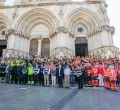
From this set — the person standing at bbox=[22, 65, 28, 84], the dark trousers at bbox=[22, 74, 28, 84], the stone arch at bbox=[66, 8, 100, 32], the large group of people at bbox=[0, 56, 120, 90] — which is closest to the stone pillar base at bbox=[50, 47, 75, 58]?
the stone arch at bbox=[66, 8, 100, 32]

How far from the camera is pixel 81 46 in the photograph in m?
20.3

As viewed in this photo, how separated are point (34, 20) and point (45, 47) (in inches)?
160

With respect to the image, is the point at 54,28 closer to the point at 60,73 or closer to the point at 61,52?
the point at 61,52

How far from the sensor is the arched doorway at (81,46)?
20.0 m

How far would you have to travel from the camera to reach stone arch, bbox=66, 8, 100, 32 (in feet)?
63.1

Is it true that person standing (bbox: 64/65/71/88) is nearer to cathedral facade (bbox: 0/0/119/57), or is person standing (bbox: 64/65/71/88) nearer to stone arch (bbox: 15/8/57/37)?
cathedral facade (bbox: 0/0/119/57)

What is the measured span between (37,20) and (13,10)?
3.64m

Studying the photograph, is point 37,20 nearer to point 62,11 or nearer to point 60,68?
point 62,11

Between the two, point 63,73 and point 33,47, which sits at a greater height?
point 33,47

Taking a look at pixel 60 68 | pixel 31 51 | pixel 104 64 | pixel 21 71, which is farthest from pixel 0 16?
pixel 104 64

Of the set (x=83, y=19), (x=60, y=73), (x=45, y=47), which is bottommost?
(x=60, y=73)

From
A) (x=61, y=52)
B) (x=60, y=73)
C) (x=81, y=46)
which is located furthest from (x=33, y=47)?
(x=60, y=73)

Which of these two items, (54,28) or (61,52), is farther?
(54,28)

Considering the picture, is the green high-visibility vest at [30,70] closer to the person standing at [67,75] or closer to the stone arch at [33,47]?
the person standing at [67,75]
